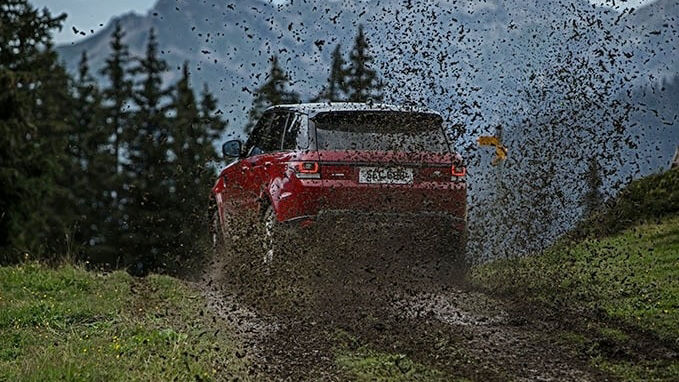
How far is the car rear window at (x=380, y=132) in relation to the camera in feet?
28.1

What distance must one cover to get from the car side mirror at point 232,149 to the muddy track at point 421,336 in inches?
105

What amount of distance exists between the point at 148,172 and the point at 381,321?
33.9m

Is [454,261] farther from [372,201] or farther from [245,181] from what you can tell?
[245,181]

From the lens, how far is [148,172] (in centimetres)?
3994

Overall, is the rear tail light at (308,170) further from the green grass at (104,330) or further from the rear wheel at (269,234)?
the green grass at (104,330)

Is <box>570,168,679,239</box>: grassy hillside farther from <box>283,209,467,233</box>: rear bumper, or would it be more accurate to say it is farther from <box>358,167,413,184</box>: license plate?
<box>358,167,413,184</box>: license plate

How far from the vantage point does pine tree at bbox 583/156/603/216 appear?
9227 millimetres

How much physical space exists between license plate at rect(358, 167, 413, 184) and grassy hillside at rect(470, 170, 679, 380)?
6.15ft

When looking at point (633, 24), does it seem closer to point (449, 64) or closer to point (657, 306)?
point (449, 64)

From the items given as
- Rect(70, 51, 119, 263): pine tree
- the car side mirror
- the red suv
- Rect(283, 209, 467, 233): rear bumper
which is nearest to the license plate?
the red suv

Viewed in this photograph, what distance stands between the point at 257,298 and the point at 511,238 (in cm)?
306

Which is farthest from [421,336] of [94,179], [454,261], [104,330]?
[94,179]

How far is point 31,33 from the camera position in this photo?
102 feet

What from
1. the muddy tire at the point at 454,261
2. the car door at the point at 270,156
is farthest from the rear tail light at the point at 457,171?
the car door at the point at 270,156
